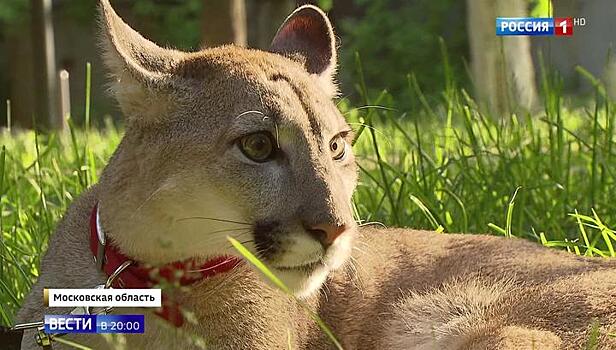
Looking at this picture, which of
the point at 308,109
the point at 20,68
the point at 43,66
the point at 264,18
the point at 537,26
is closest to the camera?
the point at 308,109

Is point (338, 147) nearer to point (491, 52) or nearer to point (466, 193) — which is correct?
point (466, 193)

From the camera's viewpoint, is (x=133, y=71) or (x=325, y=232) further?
(x=133, y=71)

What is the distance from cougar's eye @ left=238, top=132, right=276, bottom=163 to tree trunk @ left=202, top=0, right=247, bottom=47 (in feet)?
14.6

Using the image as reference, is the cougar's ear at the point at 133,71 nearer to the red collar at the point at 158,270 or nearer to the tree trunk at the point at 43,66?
the red collar at the point at 158,270

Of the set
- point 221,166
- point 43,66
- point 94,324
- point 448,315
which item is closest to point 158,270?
point 94,324

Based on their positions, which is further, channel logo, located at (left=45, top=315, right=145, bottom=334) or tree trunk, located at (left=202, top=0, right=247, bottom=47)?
tree trunk, located at (left=202, top=0, right=247, bottom=47)

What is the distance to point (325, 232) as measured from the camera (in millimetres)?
2111

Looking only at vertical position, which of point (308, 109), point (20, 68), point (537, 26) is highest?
point (20, 68)

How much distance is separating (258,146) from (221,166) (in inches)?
3.8

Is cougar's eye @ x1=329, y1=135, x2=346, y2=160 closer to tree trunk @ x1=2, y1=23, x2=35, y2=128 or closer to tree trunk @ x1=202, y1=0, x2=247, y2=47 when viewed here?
tree trunk @ x1=202, y1=0, x2=247, y2=47

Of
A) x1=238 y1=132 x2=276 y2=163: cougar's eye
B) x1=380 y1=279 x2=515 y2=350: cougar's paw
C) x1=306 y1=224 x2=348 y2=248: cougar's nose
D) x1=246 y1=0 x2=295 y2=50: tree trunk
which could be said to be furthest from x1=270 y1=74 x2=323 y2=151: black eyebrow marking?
x1=246 y1=0 x2=295 y2=50: tree trunk

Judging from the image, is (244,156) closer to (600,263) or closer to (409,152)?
(600,263)

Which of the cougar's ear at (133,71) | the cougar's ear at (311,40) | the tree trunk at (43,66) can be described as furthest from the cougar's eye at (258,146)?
the tree trunk at (43,66)

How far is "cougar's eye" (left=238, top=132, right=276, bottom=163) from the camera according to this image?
2191 mm
